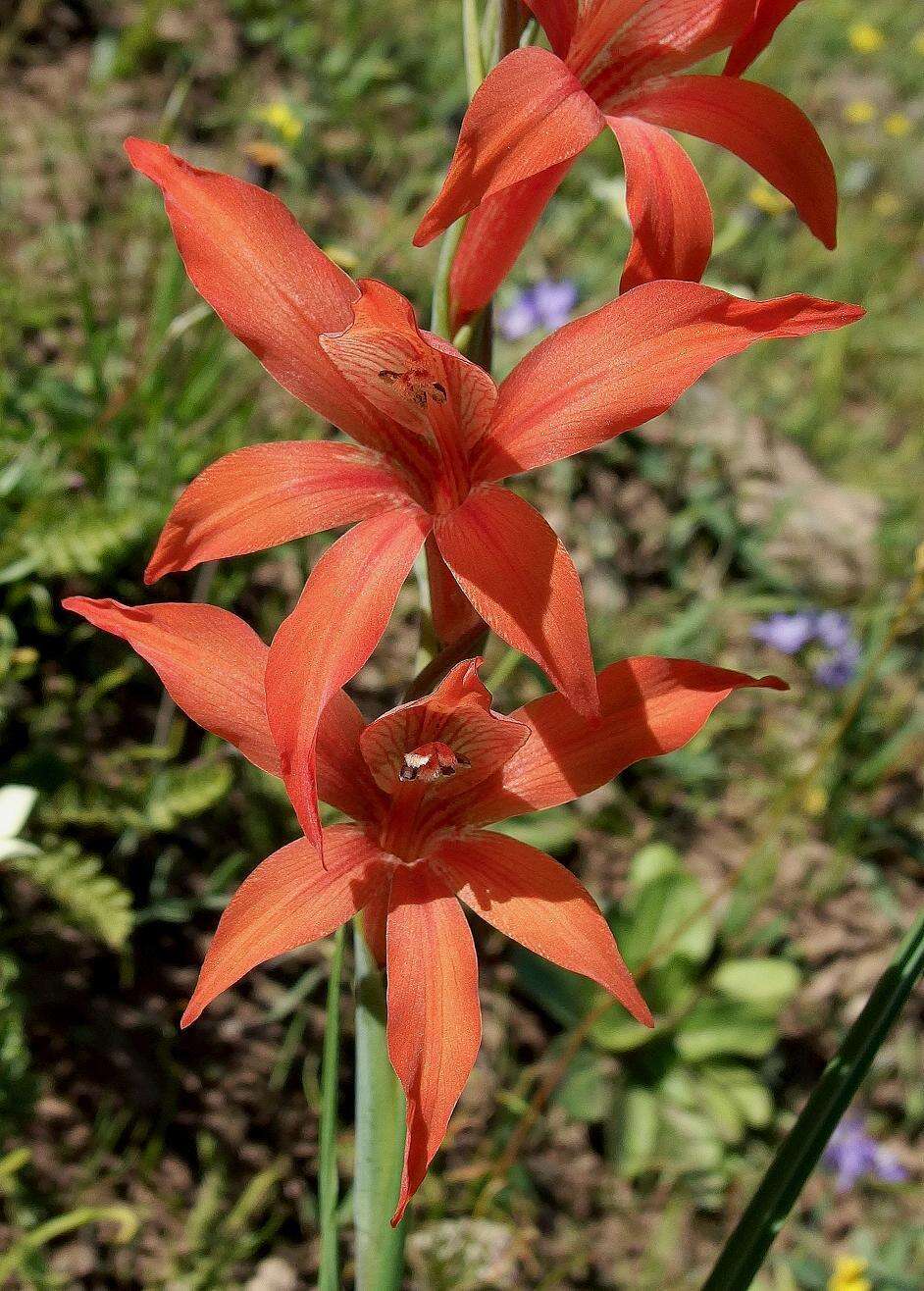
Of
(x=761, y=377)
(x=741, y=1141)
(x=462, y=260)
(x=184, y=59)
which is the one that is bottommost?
(x=741, y=1141)

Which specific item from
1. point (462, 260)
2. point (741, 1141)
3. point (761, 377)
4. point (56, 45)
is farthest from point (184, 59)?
point (741, 1141)

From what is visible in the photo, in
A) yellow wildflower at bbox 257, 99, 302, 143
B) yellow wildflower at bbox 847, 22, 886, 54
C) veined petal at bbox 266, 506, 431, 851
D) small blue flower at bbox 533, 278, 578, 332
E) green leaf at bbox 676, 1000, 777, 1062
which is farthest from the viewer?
→ yellow wildflower at bbox 847, 22, 886, 54

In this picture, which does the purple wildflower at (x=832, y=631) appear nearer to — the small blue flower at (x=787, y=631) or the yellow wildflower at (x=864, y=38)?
the small blue flower at (x=787, y=631)

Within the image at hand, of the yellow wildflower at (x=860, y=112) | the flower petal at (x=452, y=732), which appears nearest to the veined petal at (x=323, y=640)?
the flower petal at (x=452, y=732)

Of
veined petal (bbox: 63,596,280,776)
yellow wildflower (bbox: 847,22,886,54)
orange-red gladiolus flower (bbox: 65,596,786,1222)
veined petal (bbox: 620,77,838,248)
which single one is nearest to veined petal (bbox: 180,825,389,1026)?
orange-red gladiolus flower (bbox: 65,596,786,1222)

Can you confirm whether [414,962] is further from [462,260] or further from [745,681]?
[462,260]

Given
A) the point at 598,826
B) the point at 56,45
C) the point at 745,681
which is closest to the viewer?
the point at 745,681

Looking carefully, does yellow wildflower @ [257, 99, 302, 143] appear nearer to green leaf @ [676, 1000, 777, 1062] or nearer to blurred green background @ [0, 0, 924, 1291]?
blurred green background @ [0, 0, 924, 1291]
